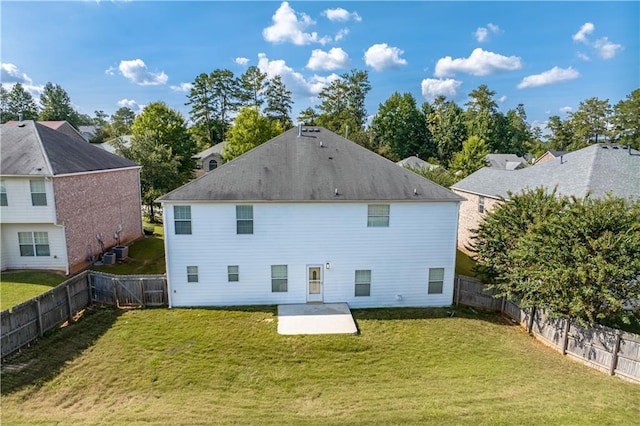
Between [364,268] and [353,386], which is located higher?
[364,268]

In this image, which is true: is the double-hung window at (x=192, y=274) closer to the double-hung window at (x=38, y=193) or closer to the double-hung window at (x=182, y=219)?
the double-hung window at (x=182, y=219)

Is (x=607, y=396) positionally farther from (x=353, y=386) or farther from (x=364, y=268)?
(x=364, y=268)

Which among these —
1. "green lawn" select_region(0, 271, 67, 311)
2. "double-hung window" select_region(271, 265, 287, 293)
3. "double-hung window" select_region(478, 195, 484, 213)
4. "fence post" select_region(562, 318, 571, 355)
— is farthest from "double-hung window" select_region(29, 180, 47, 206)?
"double-hung window" select_region(478, 195, 484, 213)

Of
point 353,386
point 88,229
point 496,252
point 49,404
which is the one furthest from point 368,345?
point 88,229

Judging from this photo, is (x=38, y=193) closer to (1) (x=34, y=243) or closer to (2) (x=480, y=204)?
(1) (x=34, y=243)

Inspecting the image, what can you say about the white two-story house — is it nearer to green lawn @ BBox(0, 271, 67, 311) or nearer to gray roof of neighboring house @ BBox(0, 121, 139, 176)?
green lawn @ BBox(0, 271, 67, 311)

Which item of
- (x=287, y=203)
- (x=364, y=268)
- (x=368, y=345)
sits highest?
(x=287, y=203)
